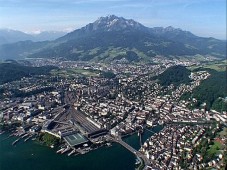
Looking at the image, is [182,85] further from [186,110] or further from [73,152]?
[73,152]

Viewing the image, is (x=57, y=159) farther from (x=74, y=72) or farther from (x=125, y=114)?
(x=74, y=72)

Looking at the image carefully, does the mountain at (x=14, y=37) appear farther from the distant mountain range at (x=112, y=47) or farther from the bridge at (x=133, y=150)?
the bridge at (x=133, y=150)

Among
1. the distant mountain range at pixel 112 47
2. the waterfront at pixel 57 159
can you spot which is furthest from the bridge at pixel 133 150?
the distant mountain range at pixel 112 47

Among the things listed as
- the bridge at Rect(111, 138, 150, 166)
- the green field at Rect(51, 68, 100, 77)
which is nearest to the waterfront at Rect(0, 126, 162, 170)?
the bridge at Rect(111, 138, 150, 166)

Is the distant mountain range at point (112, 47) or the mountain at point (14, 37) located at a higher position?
the distant mountain range at point (112, 47)

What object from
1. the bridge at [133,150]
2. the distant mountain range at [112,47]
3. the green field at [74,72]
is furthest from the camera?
the distant mountain range at [112,47]

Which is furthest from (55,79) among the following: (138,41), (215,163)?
(138,41)

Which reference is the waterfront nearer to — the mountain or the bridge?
the bridge
